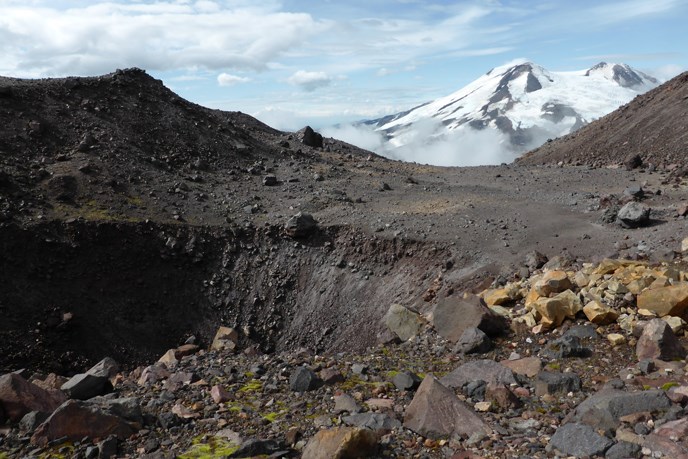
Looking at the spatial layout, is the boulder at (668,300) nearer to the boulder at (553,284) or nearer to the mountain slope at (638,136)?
the boulder at (553,284)

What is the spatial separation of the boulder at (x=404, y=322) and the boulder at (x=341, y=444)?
19.4ft

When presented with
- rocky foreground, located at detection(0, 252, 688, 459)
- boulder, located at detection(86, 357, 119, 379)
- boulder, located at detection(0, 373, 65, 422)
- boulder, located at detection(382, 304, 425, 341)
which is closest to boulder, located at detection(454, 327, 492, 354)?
rocky foreground, located at detection(0, 252, 688, 459)

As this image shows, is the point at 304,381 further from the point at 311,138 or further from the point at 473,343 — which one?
the point at 311,138

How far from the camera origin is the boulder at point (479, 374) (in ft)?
28.1

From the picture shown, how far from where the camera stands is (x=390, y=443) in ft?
22.5

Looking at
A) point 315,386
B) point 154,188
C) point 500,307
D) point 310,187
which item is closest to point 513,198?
point 310,187

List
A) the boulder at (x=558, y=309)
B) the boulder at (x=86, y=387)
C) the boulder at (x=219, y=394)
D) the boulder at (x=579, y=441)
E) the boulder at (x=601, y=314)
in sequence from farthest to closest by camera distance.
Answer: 1. the boulder at (x=558, y=309)
2. the boulder at (x=601, y=314)
3. the boulder at (x=86, y=387)
4. the boulder at (x=219, y=394)
5. the boulder at (x=579, y=441)

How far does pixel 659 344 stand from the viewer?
29.7 feet

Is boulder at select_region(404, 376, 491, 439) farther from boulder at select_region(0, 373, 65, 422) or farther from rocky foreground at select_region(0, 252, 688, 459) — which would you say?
boulder at select_region(0, 373, 65, 422)

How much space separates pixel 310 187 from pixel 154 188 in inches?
262

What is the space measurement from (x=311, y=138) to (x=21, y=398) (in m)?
31.2

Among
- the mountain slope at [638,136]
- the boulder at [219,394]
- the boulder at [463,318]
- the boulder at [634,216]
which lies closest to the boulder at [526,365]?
the boulder at [463,318]

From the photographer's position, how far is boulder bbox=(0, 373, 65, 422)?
8.34 metres

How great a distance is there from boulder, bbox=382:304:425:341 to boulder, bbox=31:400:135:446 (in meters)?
6.57
